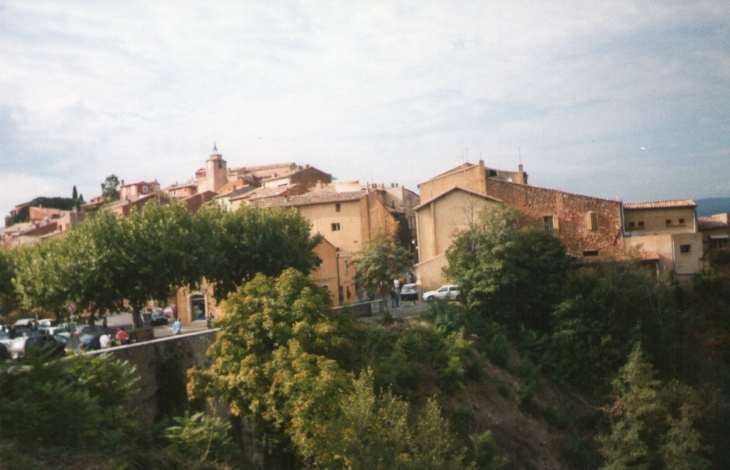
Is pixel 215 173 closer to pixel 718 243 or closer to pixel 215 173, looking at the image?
pixel 215 173

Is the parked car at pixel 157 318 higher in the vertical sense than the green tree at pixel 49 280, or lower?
lower

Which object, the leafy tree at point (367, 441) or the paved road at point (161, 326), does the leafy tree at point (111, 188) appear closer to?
the paved road at point (161, 326)

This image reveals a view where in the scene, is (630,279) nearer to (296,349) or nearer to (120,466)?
(296,349)

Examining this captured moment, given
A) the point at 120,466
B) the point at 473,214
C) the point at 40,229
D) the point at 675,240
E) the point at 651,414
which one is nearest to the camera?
the point at 120,466

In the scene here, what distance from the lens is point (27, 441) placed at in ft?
39.2

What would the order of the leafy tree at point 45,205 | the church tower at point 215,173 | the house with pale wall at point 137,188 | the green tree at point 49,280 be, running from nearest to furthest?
1. the green tree at point 49,280
2. the church tower at point 215,173
3. the house with pale wall at point 137,188
4. the leafy tree at point 45,205

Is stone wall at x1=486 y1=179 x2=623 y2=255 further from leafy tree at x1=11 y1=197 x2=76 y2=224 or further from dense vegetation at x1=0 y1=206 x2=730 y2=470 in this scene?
leafy tree at x1=11 y1=197 x2=76 y2=224

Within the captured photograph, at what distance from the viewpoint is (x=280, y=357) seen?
1781cm

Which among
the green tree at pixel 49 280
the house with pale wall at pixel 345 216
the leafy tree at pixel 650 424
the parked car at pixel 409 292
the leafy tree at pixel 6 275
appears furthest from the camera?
the house with pale wall at pixel 345 216

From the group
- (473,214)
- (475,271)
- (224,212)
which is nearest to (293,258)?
(224,212)

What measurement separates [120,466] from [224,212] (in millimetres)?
21631

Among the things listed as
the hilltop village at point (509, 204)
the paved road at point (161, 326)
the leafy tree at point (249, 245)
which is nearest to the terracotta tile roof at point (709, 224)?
the hilltop village at point (509, 204)

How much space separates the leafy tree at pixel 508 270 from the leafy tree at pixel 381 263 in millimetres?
2496

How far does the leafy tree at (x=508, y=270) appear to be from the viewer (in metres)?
32.0
